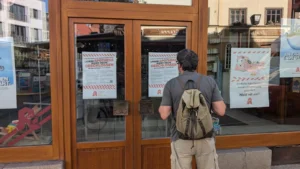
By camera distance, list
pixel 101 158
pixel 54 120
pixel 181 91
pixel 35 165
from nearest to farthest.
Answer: pixel 181 91, pixel 35 165, pixel 54 120, pixel 101 158

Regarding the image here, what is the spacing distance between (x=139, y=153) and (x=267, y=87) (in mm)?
2137

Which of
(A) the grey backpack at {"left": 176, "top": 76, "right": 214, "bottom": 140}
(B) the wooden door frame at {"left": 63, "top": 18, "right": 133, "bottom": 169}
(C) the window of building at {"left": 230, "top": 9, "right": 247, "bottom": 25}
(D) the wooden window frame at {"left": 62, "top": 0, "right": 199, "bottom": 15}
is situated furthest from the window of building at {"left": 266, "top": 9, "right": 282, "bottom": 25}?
(A) the grey backpack at {"left": 176, "top": 76, "right": 214, "bottom": 140}

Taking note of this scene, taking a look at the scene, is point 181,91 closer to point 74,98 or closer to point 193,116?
point 193,116

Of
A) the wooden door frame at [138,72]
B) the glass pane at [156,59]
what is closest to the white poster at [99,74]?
the wooden door frame at [138,72]

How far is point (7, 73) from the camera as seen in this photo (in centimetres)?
282

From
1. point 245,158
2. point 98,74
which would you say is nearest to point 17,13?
point 98,74

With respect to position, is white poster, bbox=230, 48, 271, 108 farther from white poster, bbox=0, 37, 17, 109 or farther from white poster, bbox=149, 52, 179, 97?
white poster, bbox=0, 37, 17, 109

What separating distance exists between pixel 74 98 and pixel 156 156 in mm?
1249

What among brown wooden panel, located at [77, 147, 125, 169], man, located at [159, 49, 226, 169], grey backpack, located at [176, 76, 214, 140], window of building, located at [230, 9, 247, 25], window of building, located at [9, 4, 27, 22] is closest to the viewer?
grey backpack, located at [176, 76, 214, 140]

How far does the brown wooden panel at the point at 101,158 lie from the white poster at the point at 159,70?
2.76ft

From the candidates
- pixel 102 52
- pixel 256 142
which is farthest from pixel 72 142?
pixel 256 142

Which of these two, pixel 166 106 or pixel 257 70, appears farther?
pixel 257 70

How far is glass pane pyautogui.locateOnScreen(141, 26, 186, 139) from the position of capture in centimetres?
305

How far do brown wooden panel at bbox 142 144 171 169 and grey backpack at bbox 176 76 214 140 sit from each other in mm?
1119
